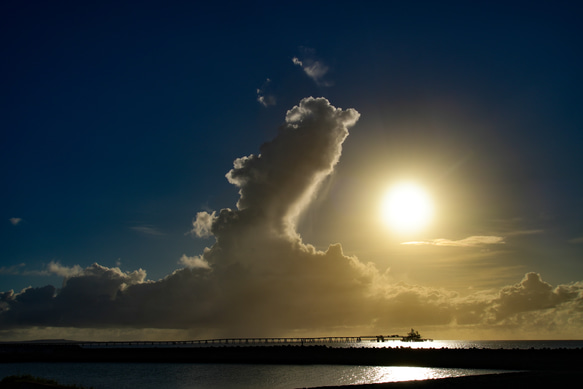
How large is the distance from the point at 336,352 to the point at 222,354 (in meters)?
36.8

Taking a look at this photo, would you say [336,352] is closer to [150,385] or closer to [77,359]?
[150,385]

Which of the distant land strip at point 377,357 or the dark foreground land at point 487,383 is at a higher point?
the distant land strip at point 377,357

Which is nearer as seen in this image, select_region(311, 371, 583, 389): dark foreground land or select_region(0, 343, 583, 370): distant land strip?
select_region(311, 371, 583, 389): dark foreground land

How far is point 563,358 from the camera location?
240ft

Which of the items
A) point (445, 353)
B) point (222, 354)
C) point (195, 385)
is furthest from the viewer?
point (222, 354)

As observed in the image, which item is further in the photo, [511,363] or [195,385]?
[511,363]

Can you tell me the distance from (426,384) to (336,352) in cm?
7111

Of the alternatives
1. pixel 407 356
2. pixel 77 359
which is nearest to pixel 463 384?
pixel 407 356

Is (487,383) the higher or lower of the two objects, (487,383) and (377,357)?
the lower

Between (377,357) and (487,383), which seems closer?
(487,383)

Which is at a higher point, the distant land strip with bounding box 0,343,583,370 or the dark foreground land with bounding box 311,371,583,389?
the distant land strip with bounding box 0,343,583,370

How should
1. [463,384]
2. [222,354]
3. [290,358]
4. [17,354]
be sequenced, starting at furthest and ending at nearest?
1. [17,354]
2. [222,354]
3. [290,358]
4. [463,384]

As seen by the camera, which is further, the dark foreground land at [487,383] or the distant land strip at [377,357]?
the distant land strip at [377,357]

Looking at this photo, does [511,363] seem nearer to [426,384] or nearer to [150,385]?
[426,384]
